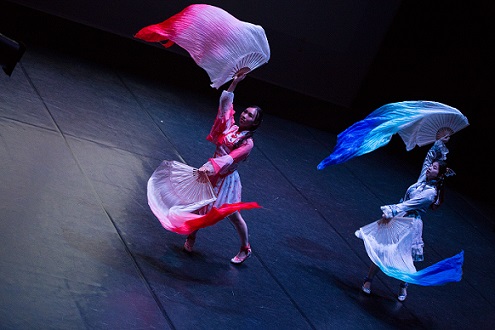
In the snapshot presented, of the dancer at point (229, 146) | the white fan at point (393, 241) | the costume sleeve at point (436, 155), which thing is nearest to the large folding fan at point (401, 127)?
the costume sleeve at point (436, 155)

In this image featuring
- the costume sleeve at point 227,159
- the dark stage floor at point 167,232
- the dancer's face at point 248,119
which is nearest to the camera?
the dark stage floor at point 167,232

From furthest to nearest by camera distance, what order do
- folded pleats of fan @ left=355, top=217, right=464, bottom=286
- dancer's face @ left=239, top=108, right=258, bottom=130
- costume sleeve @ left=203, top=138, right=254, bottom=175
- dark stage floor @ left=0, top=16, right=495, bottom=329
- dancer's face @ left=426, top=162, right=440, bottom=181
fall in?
dancer's face @ left=426, top=162, right=440, bottom=181
folded pleats of fan @ left=355, top=217, right=464, bottom=286
dancer's face @ left=239, top=108, right=258, bottom=130
costume sleeve @ left=203, top=138, right=254, bottom=175
dark stage floor @ left=0, top=16, right=495, bottom=329

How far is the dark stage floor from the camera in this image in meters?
5.16

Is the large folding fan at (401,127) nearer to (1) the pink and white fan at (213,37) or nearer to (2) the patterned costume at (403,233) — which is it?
(2) the patterned costume at (403,233)

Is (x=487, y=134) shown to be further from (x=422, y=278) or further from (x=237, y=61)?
(x=237, y=61)

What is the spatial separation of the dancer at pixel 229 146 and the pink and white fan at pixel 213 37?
15cm

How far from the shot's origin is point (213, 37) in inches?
226

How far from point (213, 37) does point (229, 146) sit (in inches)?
31.3

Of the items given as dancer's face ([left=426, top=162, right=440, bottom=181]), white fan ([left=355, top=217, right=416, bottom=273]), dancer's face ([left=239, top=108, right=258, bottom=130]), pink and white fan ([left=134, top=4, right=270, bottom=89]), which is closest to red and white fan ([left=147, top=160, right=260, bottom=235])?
dancer's face ([left=239, top=108, right=258, bottom=130])

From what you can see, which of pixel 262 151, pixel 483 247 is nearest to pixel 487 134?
pixel 483 247

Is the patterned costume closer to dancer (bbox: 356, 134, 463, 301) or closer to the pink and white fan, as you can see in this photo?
dancer (bbox: 356, 134, 463, 301)

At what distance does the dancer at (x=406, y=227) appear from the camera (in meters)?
6.29

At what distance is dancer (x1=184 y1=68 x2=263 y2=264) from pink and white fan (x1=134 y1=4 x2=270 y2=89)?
0.15m

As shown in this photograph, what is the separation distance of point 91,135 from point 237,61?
2.23 metres
